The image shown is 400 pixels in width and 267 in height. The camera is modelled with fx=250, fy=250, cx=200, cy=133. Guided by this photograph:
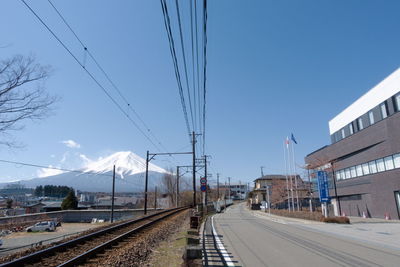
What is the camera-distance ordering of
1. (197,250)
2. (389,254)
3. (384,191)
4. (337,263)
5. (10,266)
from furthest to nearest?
(384,191) < (389,254) < (337,263) < (10,266) < (197,250)

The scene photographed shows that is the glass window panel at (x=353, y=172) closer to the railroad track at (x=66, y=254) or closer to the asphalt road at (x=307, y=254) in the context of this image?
the asphalt road at (x=307, y=254)

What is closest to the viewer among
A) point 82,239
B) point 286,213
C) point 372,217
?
point 82,239

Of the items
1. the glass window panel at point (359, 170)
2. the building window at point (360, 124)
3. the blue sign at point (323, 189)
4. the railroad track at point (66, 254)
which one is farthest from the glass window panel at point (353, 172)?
the railroad track at point (66, 254)

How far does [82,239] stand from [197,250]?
23.3 ft

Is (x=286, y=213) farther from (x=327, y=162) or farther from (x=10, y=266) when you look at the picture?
(x=10, y=266)

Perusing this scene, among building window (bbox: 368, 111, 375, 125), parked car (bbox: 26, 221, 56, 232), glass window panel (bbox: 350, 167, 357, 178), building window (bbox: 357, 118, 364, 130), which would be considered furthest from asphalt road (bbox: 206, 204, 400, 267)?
parked car (bbox: 26, 221, 56, 232)

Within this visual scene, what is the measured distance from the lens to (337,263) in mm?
8273

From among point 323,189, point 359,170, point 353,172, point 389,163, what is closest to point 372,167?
point 359,170

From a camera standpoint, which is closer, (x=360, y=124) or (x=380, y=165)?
(x=380, y=165)

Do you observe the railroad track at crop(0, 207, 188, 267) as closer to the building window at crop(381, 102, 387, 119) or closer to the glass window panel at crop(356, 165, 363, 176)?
the building window at crop(381, 102, 387, 119)

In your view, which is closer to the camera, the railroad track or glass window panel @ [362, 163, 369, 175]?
the railroad track

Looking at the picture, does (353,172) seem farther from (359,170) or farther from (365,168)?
(365,168)

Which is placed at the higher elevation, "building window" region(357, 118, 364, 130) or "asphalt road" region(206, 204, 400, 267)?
"building window" region(357, 118, 364, 130)

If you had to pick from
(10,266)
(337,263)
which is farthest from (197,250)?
(337,263)
